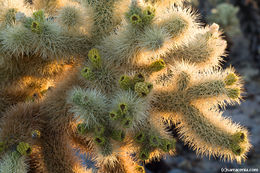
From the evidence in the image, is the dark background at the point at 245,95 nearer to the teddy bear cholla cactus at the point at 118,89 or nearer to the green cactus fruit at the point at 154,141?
the teddy bear cholla cactus at the point at 118,89

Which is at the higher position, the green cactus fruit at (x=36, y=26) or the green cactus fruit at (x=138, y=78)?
the green cactus fruit at (x=36, y=26)

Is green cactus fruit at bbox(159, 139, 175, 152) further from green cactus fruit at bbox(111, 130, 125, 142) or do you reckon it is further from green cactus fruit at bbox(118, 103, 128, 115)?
green cactus fruit at bbox(118, 103, 128, 115)

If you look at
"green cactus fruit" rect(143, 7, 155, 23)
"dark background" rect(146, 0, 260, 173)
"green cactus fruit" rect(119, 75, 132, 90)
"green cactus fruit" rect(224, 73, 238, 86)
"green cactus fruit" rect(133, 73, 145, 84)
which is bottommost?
"dark background" rect(146, 0, 260, 173)

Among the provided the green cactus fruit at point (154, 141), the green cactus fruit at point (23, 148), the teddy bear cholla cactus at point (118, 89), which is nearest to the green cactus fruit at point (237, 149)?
the teddy bear cholla cactus at point (118, 89)

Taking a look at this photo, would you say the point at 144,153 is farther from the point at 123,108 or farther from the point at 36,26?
the point at 36,26

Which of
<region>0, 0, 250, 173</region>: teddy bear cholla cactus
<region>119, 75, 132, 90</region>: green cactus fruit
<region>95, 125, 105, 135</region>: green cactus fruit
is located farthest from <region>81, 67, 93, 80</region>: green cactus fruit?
<region>95, 125, 105, 135</region>: green cactus fruit

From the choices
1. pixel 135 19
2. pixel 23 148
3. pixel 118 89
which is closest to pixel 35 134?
pixel 23 148

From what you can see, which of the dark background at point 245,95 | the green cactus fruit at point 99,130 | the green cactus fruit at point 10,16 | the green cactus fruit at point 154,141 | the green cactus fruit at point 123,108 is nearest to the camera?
the green cactus fruit at point 123,108
